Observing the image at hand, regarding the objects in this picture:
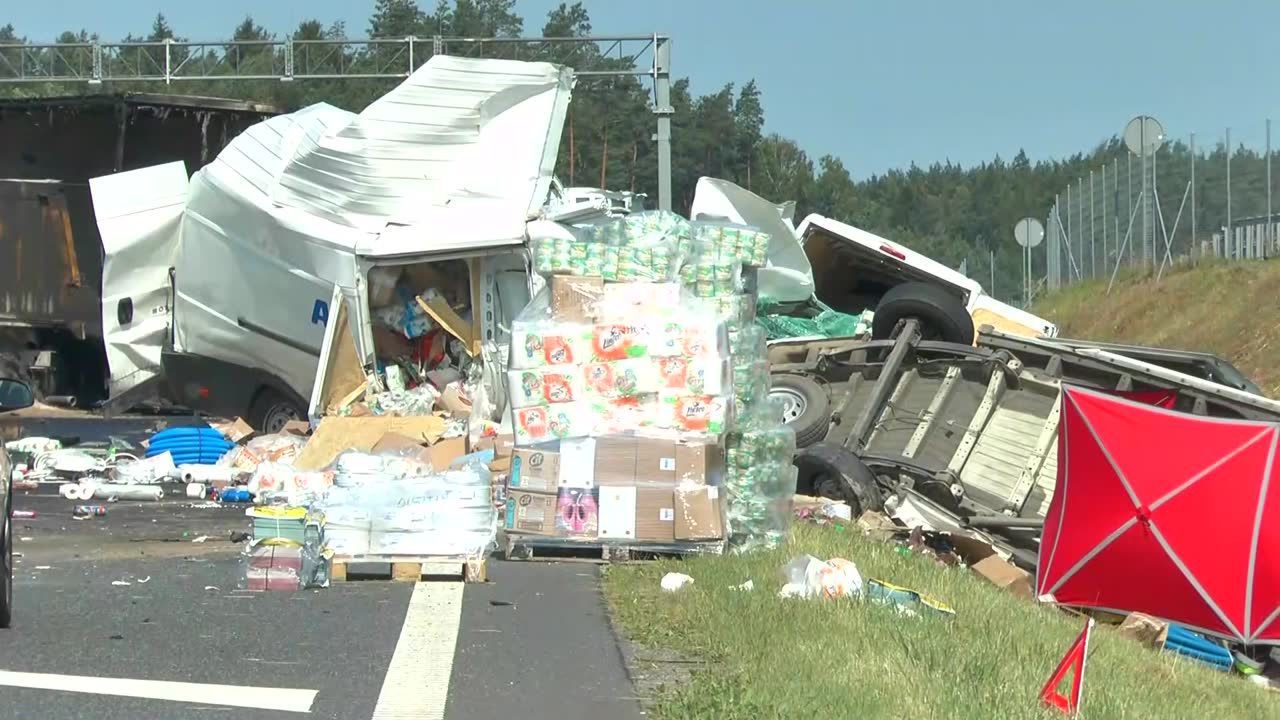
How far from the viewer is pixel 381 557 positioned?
360 inches

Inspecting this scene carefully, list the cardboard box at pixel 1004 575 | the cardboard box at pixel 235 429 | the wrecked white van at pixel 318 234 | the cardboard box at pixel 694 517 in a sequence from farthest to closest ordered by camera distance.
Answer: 1. the cardboard box at pixel 235 429
2. the wrecked white van at pixel 318 234
3. the cardboard box at pixel 1004 575
4. the cardboard box at pixel 694 517

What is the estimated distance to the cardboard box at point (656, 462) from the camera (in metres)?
9.67

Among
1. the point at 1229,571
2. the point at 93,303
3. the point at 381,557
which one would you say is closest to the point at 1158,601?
the point at 1229,571

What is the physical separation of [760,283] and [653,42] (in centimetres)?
1484

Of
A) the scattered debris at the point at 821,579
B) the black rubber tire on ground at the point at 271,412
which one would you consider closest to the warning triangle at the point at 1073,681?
the scattered debris at the point at 821,579

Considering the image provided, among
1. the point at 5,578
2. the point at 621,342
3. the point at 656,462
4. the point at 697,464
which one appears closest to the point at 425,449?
the point at 621,342

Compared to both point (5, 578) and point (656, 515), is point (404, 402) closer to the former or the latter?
point (656, 515)

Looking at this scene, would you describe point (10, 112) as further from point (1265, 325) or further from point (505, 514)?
point (1265, 325)

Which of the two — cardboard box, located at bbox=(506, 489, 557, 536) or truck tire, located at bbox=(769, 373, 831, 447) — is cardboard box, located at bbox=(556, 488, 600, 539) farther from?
truck tire, located at bbox=(769, 373, 831, 447)

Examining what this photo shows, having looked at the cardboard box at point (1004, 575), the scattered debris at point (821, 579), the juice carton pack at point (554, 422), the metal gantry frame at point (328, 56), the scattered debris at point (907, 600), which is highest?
the metal gantry frame at point (328, 56)

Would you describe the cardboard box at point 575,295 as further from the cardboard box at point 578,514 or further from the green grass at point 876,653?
the green grass at point 876,653

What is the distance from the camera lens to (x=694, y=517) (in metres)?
9.56

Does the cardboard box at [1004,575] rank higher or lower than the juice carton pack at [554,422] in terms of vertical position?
lower

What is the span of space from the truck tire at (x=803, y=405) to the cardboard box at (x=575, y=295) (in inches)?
117
